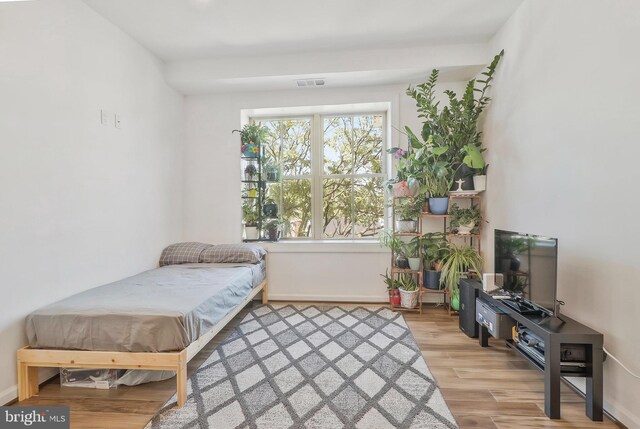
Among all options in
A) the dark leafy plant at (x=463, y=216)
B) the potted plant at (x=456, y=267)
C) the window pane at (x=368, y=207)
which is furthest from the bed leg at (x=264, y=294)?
the dark leafy plant at (x=463, y=216)

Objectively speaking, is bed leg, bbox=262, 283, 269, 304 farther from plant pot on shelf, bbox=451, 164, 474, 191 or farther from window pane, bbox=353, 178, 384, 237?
plant pot on shelf, bbox=451, 164, 474, 191

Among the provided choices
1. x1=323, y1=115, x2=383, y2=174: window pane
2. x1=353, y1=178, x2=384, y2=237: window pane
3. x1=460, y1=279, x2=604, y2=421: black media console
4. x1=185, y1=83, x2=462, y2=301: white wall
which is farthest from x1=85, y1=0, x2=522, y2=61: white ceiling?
x1=460, y1=279, x2=604, y2=421: black media console

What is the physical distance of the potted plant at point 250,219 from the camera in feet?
11.9

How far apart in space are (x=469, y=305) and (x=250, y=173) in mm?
2773

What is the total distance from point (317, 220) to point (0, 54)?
2962 mm

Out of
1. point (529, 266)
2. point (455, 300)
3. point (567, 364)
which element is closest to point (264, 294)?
point (455, 300)

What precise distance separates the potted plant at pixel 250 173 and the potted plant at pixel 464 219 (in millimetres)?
2328

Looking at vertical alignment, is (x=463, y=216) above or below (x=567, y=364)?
above

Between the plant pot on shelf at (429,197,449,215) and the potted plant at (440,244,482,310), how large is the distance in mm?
→ 401

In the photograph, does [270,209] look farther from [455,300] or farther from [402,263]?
[455,300]

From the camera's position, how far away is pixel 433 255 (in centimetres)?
311

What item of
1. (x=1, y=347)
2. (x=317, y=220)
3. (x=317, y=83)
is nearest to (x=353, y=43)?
(x=317, y=83)

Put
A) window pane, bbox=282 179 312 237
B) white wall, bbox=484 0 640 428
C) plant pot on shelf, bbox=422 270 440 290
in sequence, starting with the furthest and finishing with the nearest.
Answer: window pane, bbox=282 179 312 237 < plant pot on shelf, bbox=422 270 440 290 < white wall, bbox=484 0 640 428

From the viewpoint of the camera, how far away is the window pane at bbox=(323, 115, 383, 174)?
3730 mm
